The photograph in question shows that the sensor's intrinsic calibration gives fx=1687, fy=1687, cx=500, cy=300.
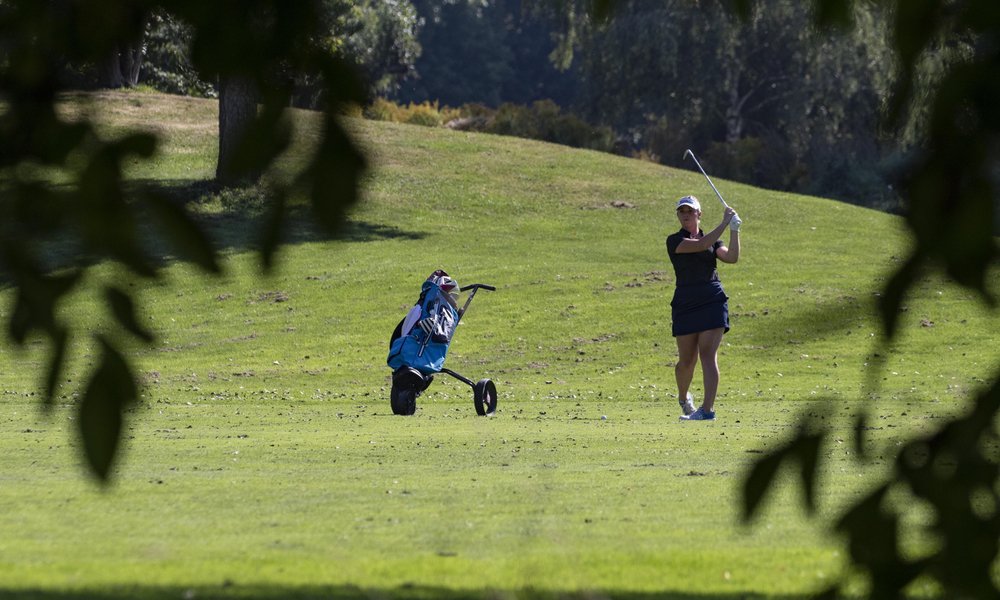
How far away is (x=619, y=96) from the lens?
223 feet

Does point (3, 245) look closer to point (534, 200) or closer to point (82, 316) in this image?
point (82, 316)

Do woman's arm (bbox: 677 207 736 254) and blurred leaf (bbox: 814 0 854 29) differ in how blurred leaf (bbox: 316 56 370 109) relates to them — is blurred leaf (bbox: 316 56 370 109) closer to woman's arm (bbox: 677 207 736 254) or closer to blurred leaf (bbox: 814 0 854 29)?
blurred leaf (bbox: 814 0 854 29)

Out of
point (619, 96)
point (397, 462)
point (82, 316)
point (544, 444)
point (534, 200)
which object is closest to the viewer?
point (82, 316)

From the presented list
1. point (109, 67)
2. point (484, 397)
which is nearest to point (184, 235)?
point (109, 67)

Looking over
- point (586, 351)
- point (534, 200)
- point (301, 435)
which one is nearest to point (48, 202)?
point (301, 435)

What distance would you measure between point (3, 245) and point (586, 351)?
78.1ft

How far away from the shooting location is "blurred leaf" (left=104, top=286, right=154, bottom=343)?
328cm

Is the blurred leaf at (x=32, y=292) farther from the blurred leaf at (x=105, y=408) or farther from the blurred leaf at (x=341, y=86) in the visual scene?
the blurred leaf at (x=341, y=86)

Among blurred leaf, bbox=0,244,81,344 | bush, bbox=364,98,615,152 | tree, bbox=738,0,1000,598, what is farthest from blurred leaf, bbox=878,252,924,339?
bush, bbox=364,98,615,152

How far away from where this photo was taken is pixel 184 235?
3174 mm

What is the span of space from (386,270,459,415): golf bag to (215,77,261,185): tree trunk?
13.9 metres

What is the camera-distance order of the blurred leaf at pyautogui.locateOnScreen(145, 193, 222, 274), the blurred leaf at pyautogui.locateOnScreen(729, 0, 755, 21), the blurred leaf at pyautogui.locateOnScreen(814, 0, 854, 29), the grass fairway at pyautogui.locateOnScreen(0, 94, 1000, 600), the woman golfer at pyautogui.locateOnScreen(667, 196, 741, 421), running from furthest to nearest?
1. the woman golfer at pyautogui.locateOnScreen(667, 196, 741, 421)
2. the grass fairway at pyautogui.locateOnScreen(0, 94, 1000, 600)
3. the blurred leaf at pyautogui.locateOnScreen(729, 0, 755, 21)
4. the blurred leaf at pyautogui.locateOnScreen(814, 0, 854, 29)
5. the blurred leaf at pyautogui.locateOnScreen(145, 193, 222, 274)

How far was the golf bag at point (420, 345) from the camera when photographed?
56.4ft

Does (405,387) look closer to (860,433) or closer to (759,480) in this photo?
(860,433)
